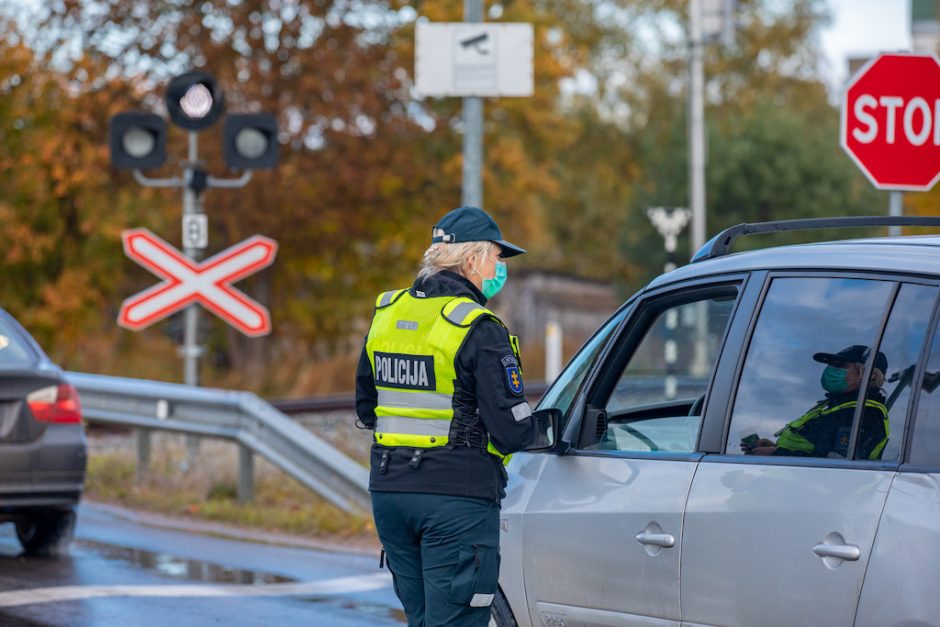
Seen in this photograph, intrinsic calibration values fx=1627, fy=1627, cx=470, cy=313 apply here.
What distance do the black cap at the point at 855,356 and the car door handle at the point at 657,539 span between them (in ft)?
2.20

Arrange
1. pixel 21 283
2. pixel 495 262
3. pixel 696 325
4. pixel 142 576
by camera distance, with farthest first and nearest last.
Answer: pixel 21 283 < pixel 696 325 < pixel 142 576 < pixel 495 262

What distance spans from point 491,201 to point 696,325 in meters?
9.14

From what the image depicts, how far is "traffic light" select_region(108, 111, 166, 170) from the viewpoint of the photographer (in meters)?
12.2

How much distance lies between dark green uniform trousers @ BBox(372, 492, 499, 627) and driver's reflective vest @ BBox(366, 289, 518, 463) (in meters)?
0.17

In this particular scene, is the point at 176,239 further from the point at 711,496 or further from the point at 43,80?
the point at 711,496

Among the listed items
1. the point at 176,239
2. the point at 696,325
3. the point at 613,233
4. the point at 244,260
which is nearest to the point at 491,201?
the point at 176,239

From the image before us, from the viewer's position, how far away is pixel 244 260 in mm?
12375

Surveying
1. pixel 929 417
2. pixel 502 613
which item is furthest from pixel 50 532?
pixel 929 417

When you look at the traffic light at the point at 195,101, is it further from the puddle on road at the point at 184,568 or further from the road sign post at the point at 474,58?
the puddle on road at the point at 184,568

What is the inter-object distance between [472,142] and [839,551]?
7380mm

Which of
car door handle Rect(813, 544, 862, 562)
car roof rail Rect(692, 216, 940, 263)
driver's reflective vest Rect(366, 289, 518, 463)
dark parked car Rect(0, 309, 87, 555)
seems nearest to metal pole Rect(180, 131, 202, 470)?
dark parked car Rect(0, 309, 87, 555)

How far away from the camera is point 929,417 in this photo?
155 inches

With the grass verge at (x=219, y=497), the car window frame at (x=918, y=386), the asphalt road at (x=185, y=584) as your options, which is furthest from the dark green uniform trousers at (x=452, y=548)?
the grass verge at (x=219, y=497)

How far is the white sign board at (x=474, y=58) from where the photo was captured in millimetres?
10867
